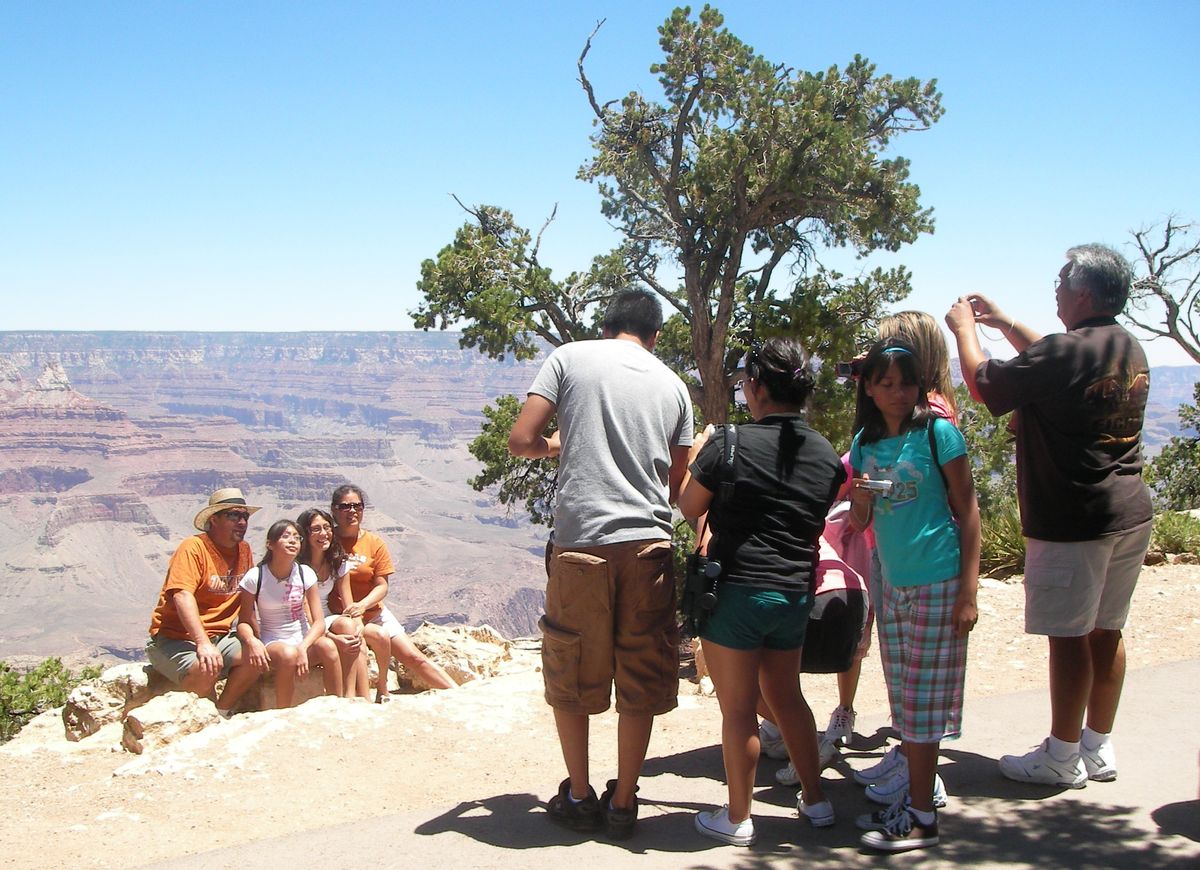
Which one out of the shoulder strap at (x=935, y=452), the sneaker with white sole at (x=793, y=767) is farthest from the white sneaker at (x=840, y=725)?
the shoulder strap at (x=935, y=452)

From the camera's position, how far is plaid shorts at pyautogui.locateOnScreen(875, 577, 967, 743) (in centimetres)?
320

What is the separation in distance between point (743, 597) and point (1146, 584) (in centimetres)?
568

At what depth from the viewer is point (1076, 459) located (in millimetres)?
3416

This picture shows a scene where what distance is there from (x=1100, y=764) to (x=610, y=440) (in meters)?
2.26

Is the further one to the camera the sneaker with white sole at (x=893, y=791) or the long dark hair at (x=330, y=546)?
the long dark hair at (x=330, y=546)

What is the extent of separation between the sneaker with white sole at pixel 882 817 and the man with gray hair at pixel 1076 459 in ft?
2.61

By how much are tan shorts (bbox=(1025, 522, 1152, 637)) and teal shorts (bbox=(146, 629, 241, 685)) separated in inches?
167

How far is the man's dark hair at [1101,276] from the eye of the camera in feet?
11.3

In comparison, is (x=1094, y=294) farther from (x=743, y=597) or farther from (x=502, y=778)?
(x=502, y=778)

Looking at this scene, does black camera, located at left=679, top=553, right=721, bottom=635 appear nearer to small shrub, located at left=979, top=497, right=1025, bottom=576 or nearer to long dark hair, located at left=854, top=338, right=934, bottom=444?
long dark hair, located at left=854, top=338, right=934, bottom=444

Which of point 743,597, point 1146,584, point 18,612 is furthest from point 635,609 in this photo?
point 18,612

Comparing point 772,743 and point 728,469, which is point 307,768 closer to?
point 772,743

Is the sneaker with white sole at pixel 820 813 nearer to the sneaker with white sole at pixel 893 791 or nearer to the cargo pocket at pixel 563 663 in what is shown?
the sneaker with white sole at pixel 893 791

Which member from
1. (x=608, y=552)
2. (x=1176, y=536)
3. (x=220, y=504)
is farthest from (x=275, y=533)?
(x=1176, y=536)
